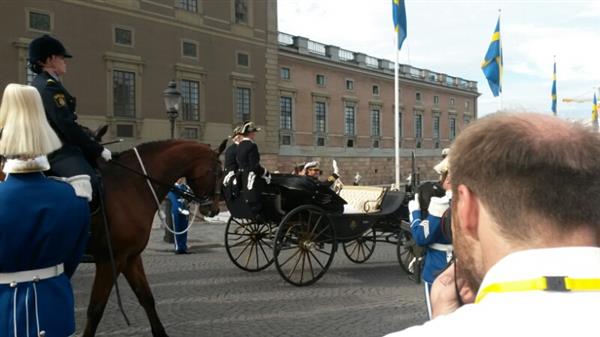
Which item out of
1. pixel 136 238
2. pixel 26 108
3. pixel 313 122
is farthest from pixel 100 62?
pixel 26 108

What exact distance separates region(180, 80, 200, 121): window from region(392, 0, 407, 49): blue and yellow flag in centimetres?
1456

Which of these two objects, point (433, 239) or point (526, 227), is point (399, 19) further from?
point (526, 227)

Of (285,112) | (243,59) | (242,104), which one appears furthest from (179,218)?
(285,112)

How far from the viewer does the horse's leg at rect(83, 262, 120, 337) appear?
14.4ft

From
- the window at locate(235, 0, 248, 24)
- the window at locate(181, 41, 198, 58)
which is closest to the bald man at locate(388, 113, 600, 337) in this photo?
the window at locate(181, 41, 198, 58)

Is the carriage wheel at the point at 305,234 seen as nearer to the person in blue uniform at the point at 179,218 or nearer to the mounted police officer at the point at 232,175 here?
the mounted police officer at the point at 232,175

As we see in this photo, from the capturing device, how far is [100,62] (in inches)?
1025

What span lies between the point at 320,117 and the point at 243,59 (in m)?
10.6

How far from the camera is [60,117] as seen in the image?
4281mm

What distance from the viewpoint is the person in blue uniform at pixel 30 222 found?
7.81 ft

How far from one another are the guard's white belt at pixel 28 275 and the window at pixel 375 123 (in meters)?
45.4

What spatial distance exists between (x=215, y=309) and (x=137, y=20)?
957 inches

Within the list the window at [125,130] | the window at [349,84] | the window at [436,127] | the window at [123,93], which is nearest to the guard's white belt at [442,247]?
the window at [125,130]

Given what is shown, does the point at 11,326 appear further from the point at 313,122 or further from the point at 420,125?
the point at 420,125
